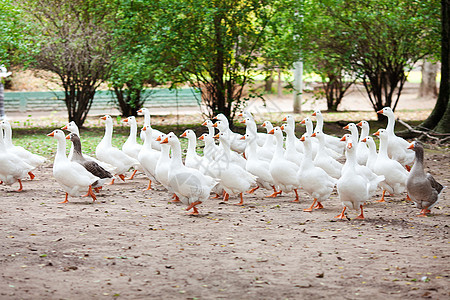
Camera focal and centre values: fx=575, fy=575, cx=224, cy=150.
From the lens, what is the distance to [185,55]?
54.2 ft

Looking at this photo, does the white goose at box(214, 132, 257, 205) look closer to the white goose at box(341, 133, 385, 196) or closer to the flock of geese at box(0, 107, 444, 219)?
the flock of geese at box(0, 107, 444, 219)

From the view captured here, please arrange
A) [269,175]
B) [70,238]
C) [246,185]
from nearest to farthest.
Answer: [70,238] → [246,185] → [269,175]

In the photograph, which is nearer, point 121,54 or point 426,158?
point 426,158

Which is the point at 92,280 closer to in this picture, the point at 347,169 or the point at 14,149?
the point at 347,169

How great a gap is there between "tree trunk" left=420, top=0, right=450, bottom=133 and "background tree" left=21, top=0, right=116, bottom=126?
10077 millimetres

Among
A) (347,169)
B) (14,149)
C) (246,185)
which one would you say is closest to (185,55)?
(14,149)

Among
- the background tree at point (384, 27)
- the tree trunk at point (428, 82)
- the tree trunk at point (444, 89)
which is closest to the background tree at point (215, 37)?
the background tree at point (384, 27)

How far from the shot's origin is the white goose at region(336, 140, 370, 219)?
8016 mm

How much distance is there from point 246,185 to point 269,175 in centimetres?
75

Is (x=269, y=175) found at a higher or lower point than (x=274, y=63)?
lower

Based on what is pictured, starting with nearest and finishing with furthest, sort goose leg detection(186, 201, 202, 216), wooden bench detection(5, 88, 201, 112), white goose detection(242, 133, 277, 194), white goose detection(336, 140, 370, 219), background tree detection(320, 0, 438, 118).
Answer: white goose detection(336, 140, 370, 219)
goose leg detection(186, 201, 202, 216)
white goose detection(242, 133, 277, 194)
background tree detection(320, 0, 438, 118)
wooden bench detection(5, 88, 201, 112)

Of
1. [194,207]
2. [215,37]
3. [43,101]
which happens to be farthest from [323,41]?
[43,101]

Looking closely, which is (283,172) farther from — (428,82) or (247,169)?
(428,82)

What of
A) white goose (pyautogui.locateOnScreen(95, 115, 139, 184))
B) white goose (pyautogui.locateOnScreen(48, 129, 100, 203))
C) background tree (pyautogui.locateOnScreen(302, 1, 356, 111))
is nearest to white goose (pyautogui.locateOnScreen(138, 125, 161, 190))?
white goose (pyautogui.locateOnScreen(95, 115, 139, 184))
